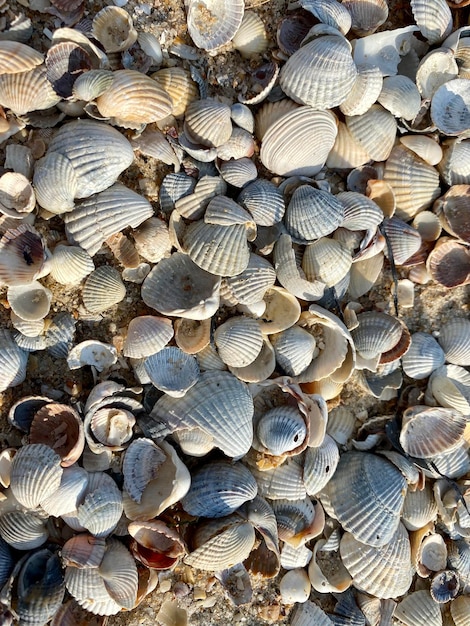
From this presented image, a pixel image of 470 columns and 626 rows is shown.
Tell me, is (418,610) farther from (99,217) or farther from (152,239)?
(99,217)

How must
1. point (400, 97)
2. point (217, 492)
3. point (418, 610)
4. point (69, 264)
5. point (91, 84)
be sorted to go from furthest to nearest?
point (418, 610) < point (400, 97) < point (217, 492) < point (69, 264) < point (91, 84)

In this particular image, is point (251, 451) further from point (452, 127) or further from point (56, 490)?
point (452, 127)

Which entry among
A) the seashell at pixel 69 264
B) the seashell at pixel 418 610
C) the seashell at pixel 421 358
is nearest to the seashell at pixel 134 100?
the seashell at pixel 69 264

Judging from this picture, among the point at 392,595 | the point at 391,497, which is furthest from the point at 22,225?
the point at 392,595

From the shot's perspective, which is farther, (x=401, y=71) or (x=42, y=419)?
(x=401, y=71)

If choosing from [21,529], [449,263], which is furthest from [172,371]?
[449,263]

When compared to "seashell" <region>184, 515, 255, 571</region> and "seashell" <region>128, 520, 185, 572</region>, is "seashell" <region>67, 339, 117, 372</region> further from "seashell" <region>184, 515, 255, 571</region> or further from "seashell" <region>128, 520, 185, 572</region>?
"seashell" <region>184, 515, 255, 571</region>

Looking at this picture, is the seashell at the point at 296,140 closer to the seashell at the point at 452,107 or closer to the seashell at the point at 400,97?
the seashell at the point at 400,97
